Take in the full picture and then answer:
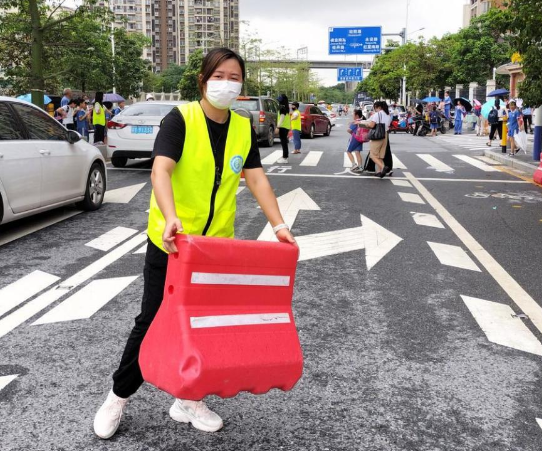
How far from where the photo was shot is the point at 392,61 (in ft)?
217

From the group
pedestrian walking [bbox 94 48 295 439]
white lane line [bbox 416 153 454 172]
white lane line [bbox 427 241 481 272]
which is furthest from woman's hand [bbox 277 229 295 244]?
white lane line [bbox 416 153 454 172]

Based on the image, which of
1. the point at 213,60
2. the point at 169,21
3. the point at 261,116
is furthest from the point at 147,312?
the point at 169,21

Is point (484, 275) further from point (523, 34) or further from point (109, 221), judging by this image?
point (523, 34)

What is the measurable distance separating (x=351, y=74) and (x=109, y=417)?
8326 cm

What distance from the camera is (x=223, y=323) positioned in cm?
266

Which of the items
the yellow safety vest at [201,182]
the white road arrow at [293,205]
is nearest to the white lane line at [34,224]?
the white road arrow at [293,205]

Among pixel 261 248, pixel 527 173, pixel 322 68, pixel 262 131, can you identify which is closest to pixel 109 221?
pixel 261 248

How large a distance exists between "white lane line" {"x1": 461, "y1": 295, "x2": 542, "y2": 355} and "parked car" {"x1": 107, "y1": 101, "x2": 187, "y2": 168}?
10.1 metres

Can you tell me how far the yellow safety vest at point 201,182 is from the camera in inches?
118

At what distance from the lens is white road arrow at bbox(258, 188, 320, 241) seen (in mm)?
9422

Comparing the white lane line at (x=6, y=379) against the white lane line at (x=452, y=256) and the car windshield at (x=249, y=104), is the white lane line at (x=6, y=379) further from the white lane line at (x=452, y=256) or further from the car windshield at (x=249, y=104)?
the car windshield at (x=249, y=104)

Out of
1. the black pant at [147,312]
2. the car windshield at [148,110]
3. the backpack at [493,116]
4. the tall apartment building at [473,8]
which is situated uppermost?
the tall apartment building at [473,8]

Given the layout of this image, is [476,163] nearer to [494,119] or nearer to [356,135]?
[356,135]

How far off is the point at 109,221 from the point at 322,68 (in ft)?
437
